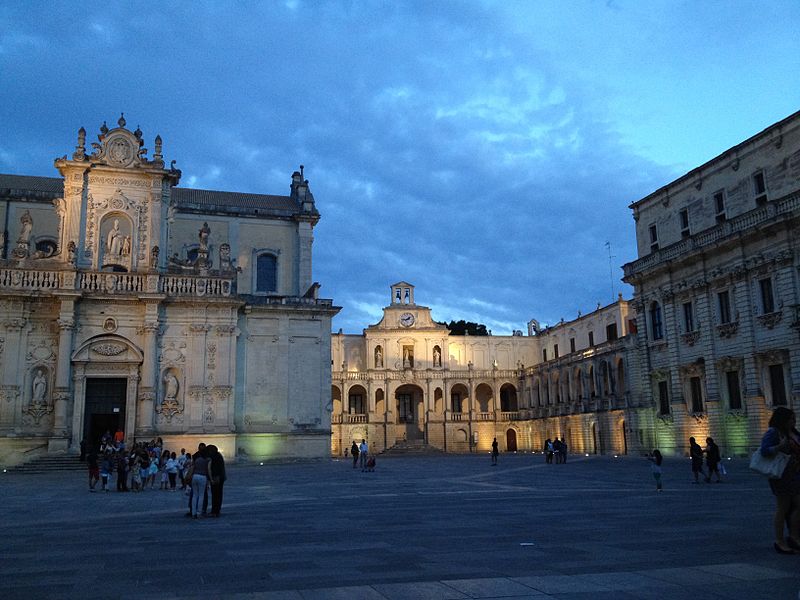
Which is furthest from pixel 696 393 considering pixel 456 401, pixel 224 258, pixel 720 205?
pixel 456 401

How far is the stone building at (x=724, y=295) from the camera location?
33594 mm

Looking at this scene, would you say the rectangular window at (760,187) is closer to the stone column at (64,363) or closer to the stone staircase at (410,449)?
the stone column at (64,363)

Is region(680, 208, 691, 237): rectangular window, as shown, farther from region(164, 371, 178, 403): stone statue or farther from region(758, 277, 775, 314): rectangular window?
region(164, 371, 178, 403): stone statue

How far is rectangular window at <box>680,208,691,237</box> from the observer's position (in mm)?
42719

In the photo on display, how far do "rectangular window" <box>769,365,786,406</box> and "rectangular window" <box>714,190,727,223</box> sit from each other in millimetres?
9365

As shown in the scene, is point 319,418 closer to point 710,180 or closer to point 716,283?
point 716,283

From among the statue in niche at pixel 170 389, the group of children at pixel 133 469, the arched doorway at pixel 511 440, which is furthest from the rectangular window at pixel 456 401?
the group of children at pixel 133 469

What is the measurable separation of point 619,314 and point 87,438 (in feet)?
139

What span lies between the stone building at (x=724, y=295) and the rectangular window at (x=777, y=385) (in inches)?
1.9

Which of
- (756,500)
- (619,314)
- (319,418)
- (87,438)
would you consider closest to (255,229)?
(319,418)

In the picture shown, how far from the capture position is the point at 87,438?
38094 mm

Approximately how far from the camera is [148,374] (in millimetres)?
39000

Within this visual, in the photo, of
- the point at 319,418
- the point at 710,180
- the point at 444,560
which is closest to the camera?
the point at 444,560

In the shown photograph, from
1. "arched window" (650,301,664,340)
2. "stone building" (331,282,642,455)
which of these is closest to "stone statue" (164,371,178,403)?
"arched window" (650,301,664,340)
